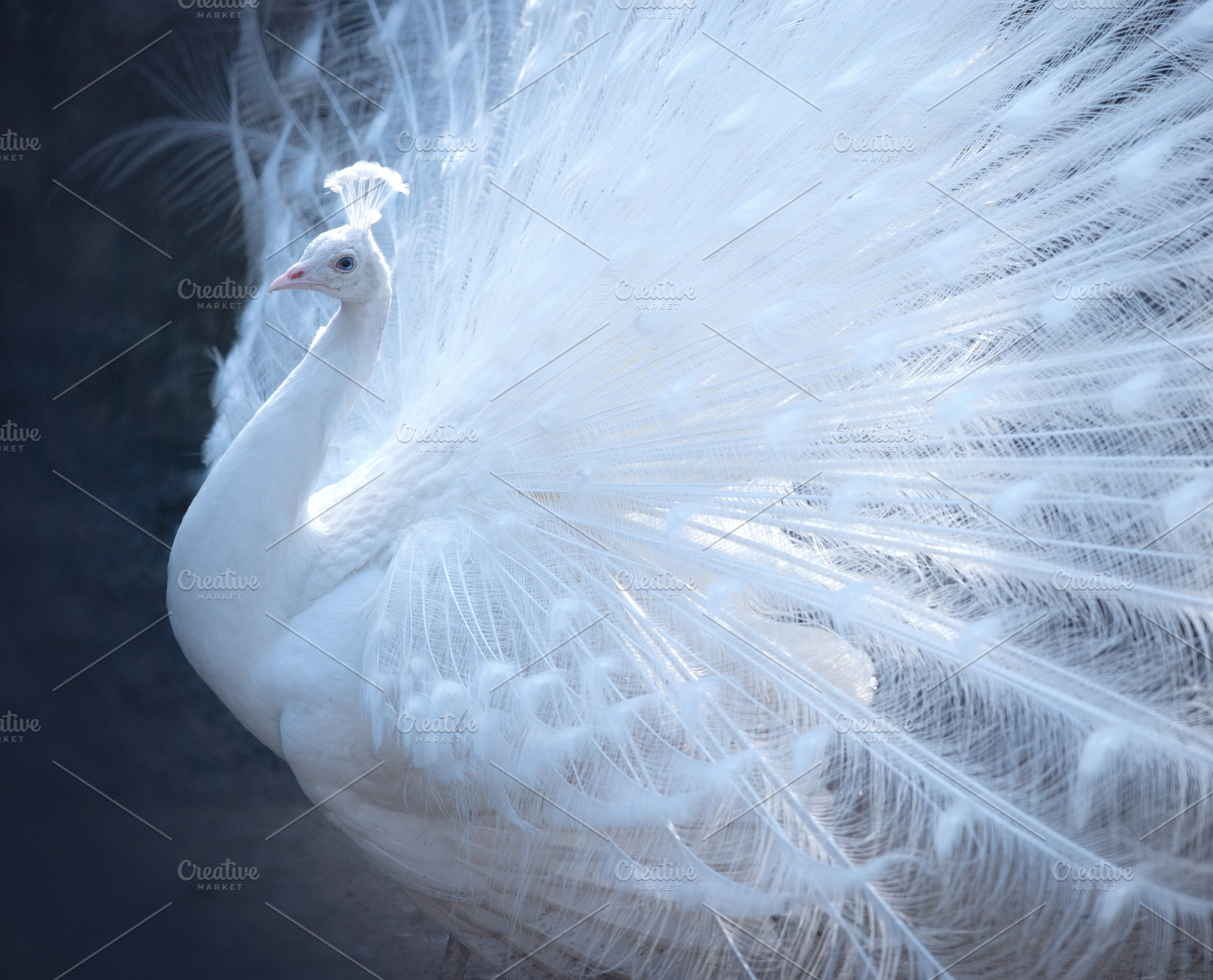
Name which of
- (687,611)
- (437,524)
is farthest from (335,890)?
(687,611)
